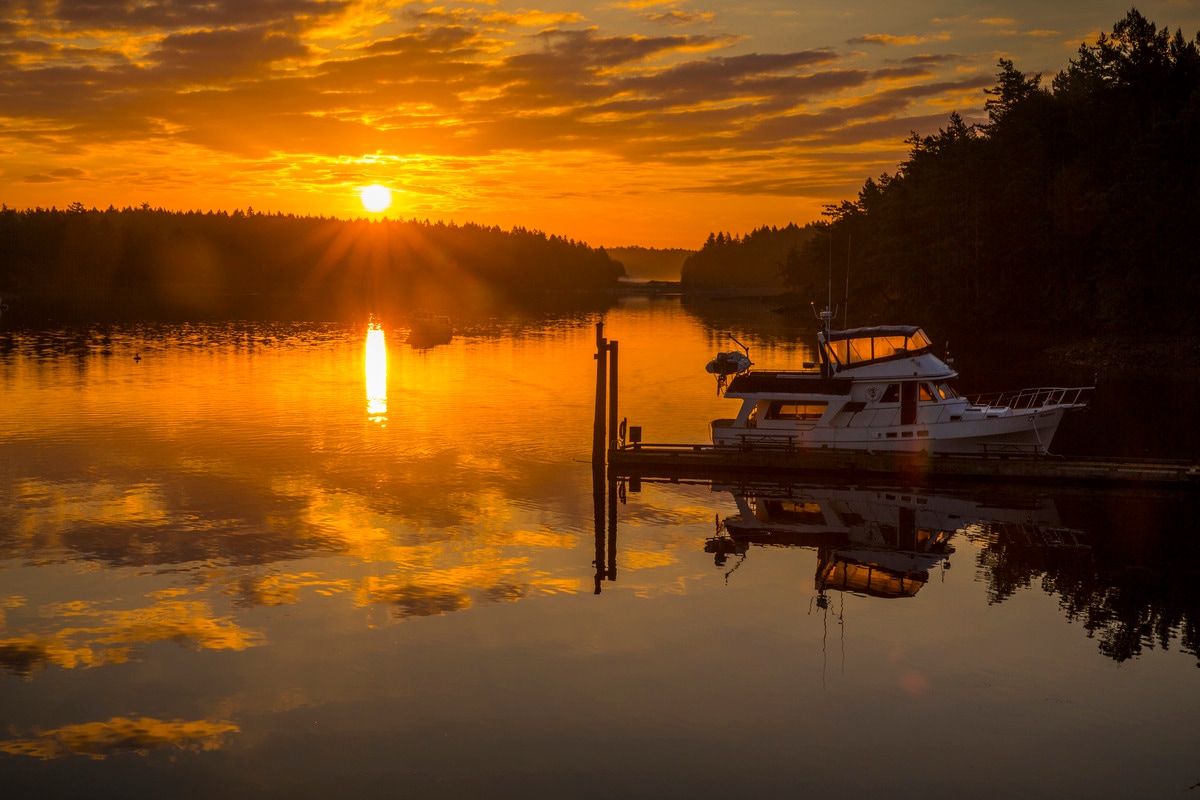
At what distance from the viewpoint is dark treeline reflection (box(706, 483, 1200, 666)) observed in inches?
1082

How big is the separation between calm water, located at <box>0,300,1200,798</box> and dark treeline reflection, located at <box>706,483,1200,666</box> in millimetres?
143

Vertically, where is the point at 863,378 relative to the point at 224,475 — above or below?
above

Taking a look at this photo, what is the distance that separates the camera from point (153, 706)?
21172 mm

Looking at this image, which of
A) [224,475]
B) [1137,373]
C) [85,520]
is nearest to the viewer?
[85,520]

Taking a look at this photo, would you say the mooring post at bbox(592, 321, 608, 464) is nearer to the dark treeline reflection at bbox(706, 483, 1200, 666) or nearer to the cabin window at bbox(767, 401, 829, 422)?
the dark treeline reflection at bbox(706, 483, 1200, 666)

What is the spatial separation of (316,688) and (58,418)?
138 feet

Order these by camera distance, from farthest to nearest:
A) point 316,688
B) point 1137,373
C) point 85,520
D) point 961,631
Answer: point 1137,373
point 85,520
point 961,631
point 316,688

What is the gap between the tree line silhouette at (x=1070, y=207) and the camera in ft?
270

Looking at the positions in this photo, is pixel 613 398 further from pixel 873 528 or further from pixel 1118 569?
pixel 1118 569

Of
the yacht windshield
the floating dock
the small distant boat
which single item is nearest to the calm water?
the floating dock

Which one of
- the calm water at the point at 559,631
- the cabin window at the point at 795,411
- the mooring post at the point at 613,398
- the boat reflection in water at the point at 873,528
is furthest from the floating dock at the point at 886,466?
the cabin window at the point at 795,411

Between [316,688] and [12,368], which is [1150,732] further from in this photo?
[12,368]

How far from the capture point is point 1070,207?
92938 millimetres

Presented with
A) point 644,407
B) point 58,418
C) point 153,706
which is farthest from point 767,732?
point 58,418
